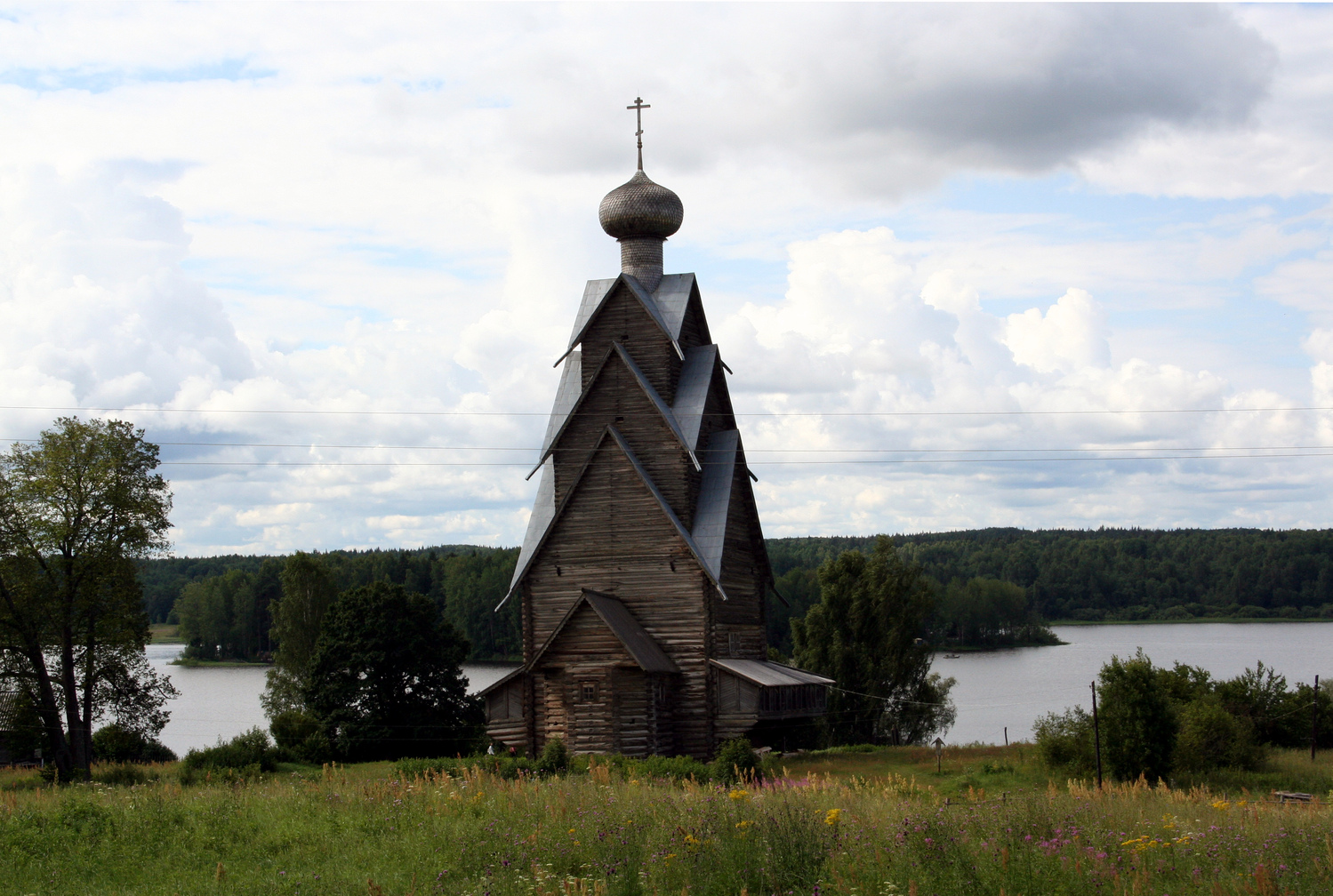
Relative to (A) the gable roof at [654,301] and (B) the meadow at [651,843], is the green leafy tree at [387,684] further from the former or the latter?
(B) the meadow at [651,843]

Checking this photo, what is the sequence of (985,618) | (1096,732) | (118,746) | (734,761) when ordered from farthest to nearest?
(985,618) → (118,746) → (734,761) → (1096,732)

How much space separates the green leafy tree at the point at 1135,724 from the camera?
22.9 m

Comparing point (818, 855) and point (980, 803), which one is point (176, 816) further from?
point (980, 803)

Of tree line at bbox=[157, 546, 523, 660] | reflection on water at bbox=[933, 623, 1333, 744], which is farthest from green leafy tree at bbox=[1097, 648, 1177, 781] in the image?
tree line at bbox=[157, 546, 523, 660]

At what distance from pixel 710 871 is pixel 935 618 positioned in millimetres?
84499

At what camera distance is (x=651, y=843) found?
396 inches

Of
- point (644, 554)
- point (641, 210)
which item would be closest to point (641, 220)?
Answer: point (641, 210)

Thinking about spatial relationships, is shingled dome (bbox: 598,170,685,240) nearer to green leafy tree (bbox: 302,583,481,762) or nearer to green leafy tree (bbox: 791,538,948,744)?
green leafy tree (bbox: 302,583,481,762)

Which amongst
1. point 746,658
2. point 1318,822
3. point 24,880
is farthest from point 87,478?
point 1318,822

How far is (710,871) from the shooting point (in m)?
9.41

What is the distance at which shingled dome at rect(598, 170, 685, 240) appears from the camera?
32000mm

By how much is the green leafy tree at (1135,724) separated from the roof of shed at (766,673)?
734 centimetres

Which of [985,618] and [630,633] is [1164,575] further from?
[630,633]

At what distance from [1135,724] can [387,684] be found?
22095 millimetres
